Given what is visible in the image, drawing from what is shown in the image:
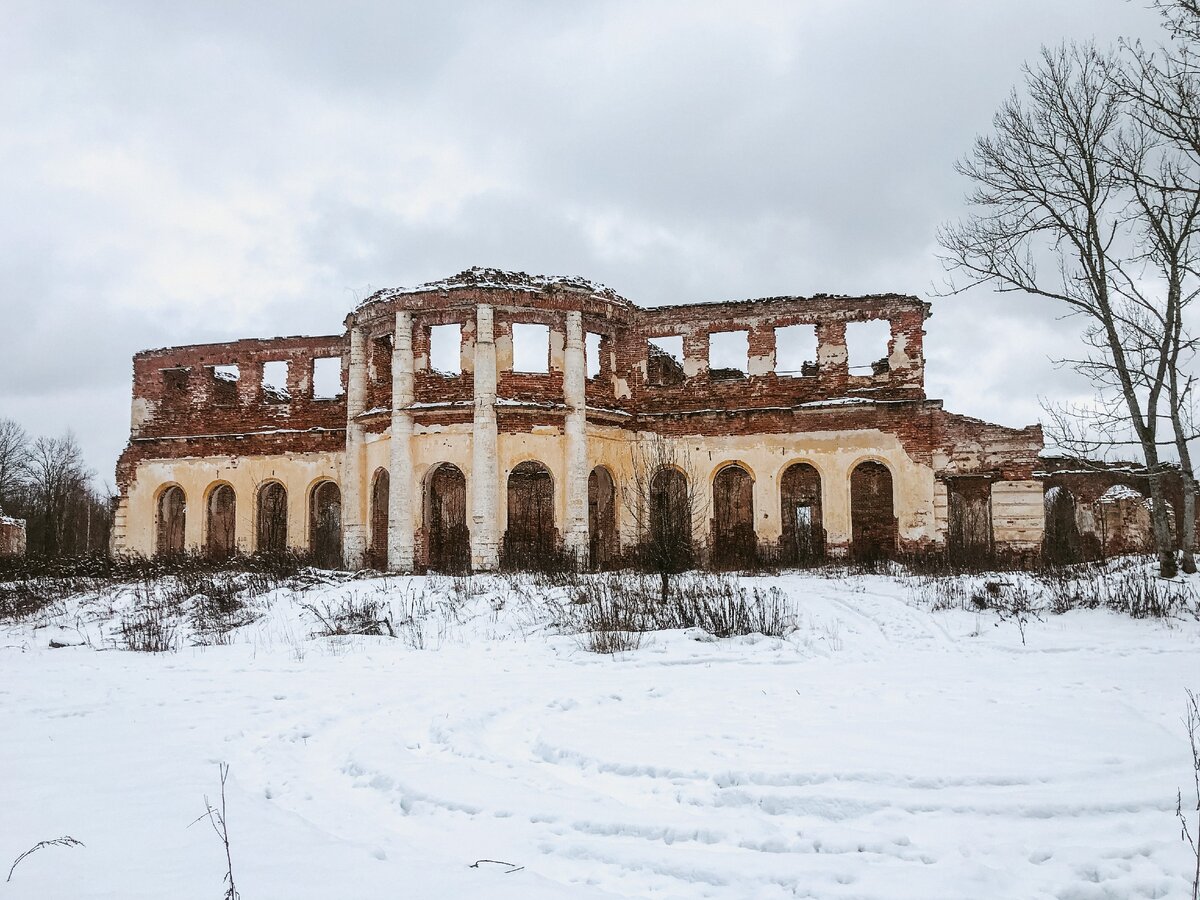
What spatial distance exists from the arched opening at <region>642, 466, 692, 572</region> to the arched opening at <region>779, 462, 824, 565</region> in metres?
7.69

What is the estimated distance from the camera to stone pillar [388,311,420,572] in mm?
20000

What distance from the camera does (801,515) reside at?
107 feet

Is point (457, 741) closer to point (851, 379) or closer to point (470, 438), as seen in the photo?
point (470, 438)

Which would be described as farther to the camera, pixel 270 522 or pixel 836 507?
pixel 270 522

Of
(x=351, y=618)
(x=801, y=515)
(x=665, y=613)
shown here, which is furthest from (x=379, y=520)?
(x=801, y=515)

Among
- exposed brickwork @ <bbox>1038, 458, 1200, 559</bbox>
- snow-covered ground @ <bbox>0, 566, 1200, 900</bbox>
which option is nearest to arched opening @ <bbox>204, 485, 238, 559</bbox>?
snow-covered ground @ <bbox>0, 566, 1200, 900</bbox>

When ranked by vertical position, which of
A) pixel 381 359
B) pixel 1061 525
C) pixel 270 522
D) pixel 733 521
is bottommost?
pixel 1061 525

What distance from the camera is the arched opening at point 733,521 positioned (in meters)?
20.7

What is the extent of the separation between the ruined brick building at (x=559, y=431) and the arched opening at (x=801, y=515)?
0.13 metres

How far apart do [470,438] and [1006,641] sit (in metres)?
12.5

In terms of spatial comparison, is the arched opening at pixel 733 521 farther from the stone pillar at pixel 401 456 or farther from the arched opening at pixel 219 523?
the arched opening at pixel 219 523

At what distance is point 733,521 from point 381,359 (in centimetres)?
1046

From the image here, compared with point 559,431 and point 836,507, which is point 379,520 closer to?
point 559,431

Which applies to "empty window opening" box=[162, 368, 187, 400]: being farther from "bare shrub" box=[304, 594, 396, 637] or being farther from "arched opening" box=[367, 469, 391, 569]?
"bare shrub" box=[304, 594, 396, 637]
